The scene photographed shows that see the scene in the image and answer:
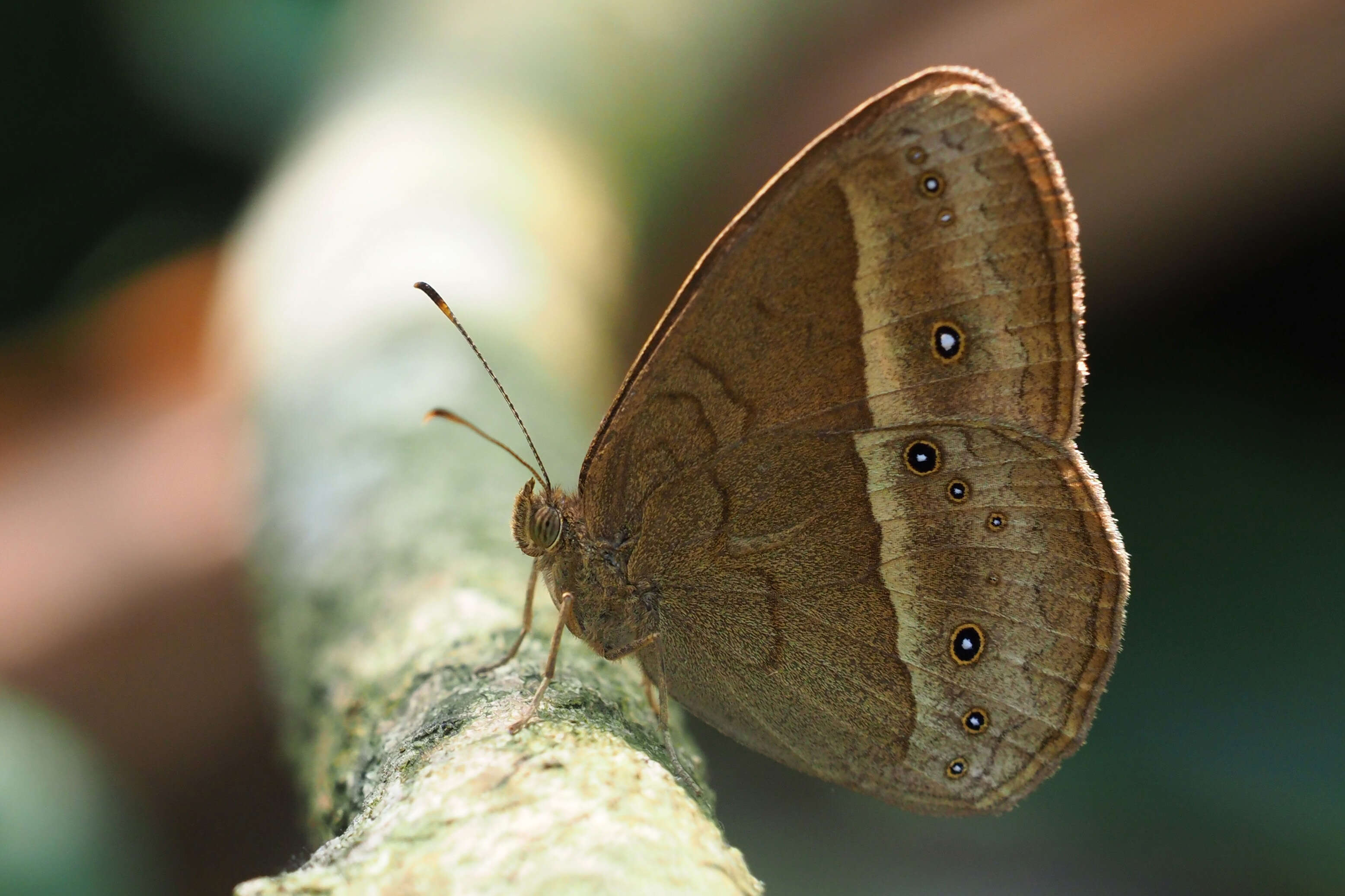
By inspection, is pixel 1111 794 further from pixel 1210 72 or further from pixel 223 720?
pixel 223 720

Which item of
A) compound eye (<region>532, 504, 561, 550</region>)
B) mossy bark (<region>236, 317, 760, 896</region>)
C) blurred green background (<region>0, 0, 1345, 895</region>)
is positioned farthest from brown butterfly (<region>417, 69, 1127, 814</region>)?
blurred green background (<region>0, 0, 1345, 895</region>)

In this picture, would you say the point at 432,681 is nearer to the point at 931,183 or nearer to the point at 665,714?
the point at 665,714

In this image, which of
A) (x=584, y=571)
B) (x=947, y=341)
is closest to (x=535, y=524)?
(x=584, y=571)

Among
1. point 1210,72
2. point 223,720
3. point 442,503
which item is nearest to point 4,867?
point 223,720

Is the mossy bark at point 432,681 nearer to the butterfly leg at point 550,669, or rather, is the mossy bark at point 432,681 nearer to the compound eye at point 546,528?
the butterfly leg at point 550,669

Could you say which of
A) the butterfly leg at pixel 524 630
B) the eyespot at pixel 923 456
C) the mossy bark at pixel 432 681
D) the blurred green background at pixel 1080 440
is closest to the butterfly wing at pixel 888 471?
the eyespot at pixel 923 456

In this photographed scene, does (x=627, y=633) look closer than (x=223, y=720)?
Yes
